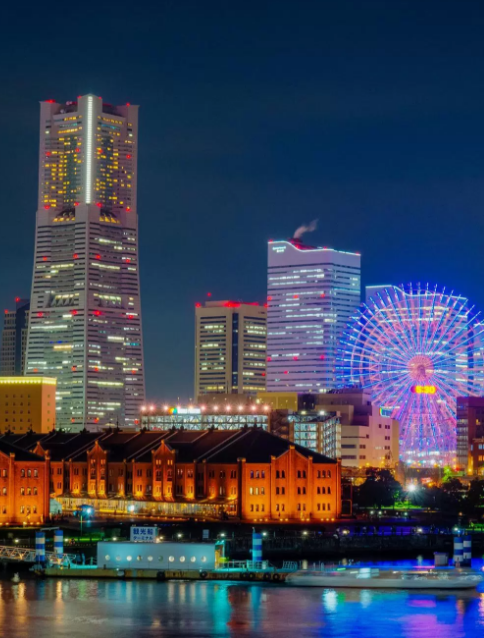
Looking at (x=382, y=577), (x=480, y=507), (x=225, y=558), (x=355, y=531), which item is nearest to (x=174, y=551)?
(x=225, y=558)

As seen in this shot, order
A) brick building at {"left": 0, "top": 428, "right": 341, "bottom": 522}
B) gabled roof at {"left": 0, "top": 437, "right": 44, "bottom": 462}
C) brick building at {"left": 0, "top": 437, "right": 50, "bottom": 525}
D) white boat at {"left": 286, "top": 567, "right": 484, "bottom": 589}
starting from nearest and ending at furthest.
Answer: white boat at {"left": 286, "top": 567, "right": 484, "bottom": 589} → brick building at {"left": 0, "top": 437, "right": 50, "bottom": 525} → gabled roof at {"left": 0, "top": 437, "right": 44, "bottom": 462} → brick building at {"left": 0, "top": 428, "right": 341, "bottom": 522}

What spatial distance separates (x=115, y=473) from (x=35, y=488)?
2900cm

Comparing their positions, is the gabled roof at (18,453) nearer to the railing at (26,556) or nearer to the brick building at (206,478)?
the brick building at (206,478)

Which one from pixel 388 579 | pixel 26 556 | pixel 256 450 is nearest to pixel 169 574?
pixel 26 556

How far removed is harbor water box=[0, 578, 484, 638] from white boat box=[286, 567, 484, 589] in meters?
2.21

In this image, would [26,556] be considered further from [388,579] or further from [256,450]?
[256,450]

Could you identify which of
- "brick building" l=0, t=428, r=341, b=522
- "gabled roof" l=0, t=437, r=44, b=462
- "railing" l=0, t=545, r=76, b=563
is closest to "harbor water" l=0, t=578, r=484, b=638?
"railing" l=0, t=545, r=76, b=563

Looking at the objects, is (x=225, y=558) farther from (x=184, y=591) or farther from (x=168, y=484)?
(x=168, y=484)

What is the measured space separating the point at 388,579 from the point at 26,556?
3375 centimetres

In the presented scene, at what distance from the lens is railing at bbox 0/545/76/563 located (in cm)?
13075

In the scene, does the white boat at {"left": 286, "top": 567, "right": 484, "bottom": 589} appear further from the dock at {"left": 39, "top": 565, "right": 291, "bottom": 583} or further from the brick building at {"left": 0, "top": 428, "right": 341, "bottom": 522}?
the brick building at {"left": 0, "top": 428, "right": 341, "bottom": 522}

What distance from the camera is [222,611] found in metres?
109

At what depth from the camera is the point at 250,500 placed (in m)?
169

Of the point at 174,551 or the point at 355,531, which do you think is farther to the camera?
the point at 355,531
